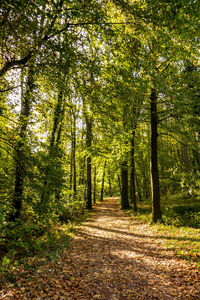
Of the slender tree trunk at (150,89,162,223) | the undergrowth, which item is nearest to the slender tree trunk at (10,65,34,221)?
the undergrowth

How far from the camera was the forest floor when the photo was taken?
3561 millimetres

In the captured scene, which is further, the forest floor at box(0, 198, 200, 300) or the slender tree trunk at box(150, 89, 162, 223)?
the slender tree trunk at box(150, 89, 162, 223)

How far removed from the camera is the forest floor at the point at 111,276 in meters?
3.56

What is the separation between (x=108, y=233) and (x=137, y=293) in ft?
17.0

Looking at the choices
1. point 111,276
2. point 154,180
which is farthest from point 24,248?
point 154,180

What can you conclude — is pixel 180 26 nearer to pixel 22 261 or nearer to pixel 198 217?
pixel 22 261

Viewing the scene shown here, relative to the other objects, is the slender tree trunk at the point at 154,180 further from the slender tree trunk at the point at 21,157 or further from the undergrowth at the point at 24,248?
the slender tree trunk at the point at 21,157

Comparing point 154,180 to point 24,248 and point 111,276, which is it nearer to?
point 111,276

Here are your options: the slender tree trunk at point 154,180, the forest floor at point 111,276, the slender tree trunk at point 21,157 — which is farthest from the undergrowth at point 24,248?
the slender tree trunk at point 154,180

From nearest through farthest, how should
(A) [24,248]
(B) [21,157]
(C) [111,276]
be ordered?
(C) [111,276], (B) [21,157], (A) [24,248]

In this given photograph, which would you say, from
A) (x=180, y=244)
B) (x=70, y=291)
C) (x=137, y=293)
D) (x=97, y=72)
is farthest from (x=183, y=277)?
(x=97, y=72)

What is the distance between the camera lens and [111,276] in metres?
4.38

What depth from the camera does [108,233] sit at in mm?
8672

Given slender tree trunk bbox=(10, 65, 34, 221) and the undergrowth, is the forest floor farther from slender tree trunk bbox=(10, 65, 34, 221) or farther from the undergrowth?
slender tree trunk bbox=(10, 65, 34, 221)
